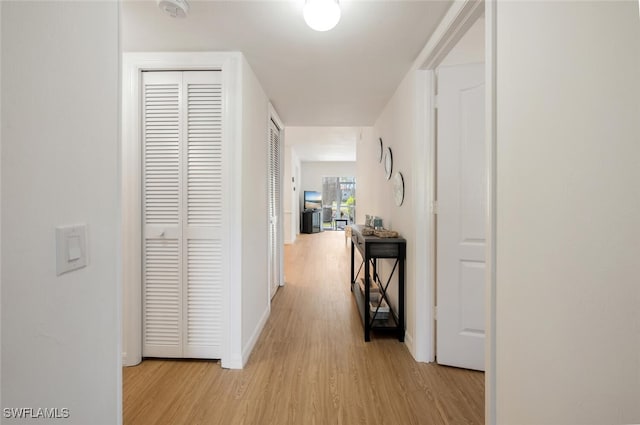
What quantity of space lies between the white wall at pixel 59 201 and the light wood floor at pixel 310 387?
995 millimetres

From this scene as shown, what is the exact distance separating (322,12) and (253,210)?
5.22 feet

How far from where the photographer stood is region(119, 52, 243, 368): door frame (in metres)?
2.12

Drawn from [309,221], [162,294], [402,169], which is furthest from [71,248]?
[309,221]

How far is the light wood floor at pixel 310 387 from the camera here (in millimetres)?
1641

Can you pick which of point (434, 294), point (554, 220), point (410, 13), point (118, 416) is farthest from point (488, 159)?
point (118, 416)

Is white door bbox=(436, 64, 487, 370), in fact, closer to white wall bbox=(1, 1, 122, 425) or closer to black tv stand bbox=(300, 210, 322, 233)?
white wall bbox=(1, 1, 122, 425)

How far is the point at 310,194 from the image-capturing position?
10.6 meters

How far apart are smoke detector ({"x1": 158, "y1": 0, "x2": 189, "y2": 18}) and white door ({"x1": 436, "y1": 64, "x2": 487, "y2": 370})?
5.71 ft

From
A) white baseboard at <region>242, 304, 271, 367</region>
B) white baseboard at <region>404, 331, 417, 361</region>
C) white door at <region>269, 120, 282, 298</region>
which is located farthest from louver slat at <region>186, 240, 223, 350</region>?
white baseboard at <region>404, 331, 417, 361</region>

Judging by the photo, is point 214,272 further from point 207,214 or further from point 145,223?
point 145,223

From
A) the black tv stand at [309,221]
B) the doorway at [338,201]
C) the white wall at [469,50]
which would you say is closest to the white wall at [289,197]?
the black tv stand at [309,221]

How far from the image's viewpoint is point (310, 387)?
1.89 metres

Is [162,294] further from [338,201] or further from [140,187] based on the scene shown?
[338,201]

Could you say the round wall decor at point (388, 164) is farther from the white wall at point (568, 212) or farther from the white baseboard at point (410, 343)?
the white wall at point (568, 212)
